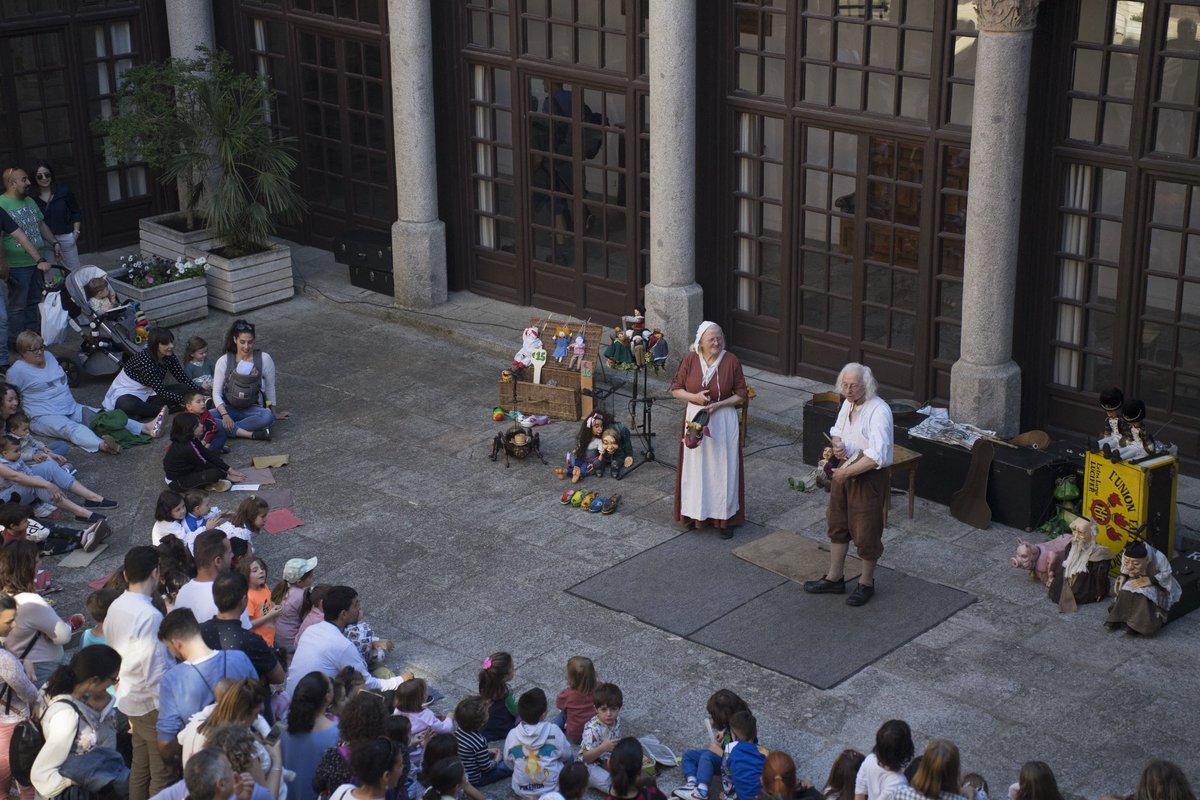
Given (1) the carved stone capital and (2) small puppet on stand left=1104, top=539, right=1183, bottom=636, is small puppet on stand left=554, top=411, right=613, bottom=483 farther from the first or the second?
(2) small puppet on stand left=1104, top=539, right=1183, bottom=636

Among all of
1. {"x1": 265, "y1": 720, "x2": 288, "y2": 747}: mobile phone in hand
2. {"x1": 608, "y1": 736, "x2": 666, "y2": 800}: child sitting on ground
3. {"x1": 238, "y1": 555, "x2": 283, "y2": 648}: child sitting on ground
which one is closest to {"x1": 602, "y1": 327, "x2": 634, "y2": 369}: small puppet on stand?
{"x1": 238, "y1": 555, "x2": 283, "y2": 648}: child sitting on ground

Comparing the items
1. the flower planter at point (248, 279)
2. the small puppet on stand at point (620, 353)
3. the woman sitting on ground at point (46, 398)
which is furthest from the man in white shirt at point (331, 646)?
the flower planter at point (248, 279)

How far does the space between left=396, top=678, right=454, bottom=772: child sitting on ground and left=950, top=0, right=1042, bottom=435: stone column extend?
5.91m

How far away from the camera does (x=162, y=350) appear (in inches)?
595

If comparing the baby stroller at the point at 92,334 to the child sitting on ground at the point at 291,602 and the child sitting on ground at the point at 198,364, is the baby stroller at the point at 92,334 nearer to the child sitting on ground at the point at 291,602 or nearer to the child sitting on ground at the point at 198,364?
the child sitting on ground at the point at 198,364

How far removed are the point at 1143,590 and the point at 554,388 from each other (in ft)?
18.8

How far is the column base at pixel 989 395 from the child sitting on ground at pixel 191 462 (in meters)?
5.95

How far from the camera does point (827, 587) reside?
39.1 ft

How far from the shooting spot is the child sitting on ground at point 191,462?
44.3 feet

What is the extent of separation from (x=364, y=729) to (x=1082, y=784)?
4115 millimetres

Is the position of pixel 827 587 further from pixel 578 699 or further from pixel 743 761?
pixel 743 761

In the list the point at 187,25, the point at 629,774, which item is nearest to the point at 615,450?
the point at 629,774

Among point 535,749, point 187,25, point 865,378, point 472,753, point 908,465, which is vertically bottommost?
point 472,753

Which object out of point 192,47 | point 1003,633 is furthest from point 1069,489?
point 192,47
